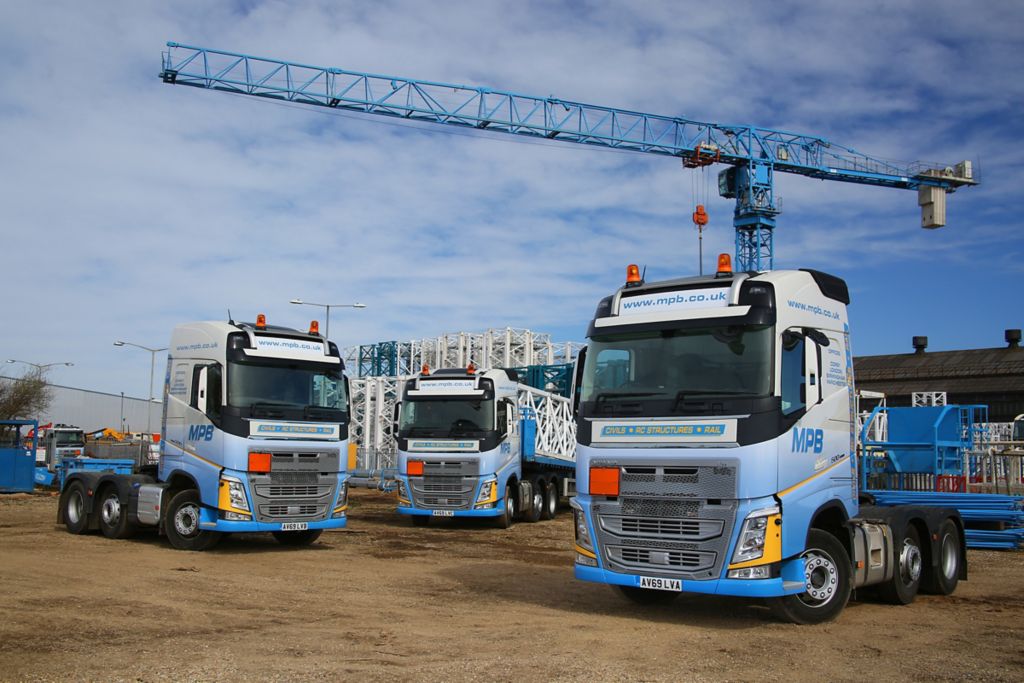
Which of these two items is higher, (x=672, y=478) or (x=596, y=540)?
(x=672, y=478)

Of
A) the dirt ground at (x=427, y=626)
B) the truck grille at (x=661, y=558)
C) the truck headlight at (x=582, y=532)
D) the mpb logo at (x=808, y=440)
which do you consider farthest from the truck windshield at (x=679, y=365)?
the dirt ground at (x=427, y=626)

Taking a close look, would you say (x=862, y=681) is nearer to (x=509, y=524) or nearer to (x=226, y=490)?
(x=226, y=490)

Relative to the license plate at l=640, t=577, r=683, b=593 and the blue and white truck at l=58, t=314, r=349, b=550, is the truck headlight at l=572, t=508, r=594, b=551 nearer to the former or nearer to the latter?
the license plate at l=640, t=577, r=683, b=593

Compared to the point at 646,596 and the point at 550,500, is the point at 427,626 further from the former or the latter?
the point at 550,500

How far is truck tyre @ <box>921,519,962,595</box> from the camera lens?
11430 millimetres

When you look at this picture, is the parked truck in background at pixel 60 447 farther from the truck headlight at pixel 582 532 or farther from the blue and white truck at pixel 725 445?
the blue and white truck at pixel 725 445

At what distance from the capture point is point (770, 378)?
9.00 m

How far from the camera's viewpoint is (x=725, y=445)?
9.02 meters

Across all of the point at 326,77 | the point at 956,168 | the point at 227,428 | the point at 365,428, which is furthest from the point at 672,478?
the point at 956,168

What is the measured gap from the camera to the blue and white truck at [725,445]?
29.4 ft

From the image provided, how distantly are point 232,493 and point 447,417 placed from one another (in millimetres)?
6532

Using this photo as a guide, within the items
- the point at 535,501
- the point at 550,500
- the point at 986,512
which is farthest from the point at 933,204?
the point at 986,512

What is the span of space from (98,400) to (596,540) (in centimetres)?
8156

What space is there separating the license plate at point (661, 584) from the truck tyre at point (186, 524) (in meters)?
8.59
